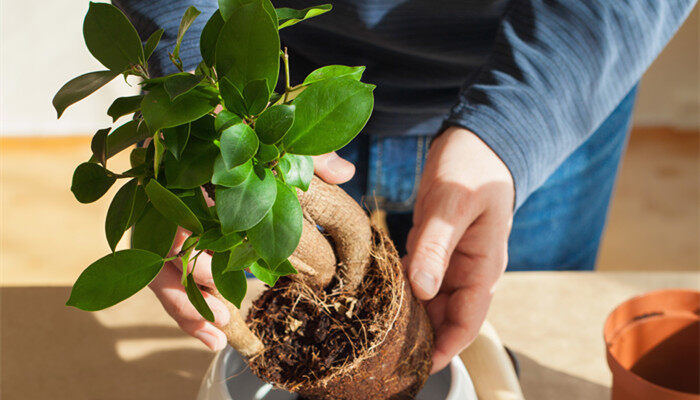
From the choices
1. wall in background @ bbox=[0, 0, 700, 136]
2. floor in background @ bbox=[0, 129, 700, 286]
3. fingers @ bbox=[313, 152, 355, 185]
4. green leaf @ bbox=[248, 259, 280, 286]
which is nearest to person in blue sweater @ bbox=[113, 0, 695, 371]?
fingers @ bbox=[313, 152, 355, 185]

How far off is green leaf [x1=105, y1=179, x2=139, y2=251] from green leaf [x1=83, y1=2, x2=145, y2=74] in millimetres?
75

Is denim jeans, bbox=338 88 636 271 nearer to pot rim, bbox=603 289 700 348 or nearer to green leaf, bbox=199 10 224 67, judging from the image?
pot rim, bbox=603 289 700 348

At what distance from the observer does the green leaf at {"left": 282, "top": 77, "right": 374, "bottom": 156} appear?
34 centimetres

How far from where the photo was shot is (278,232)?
0.34 meters

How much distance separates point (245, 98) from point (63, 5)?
2.47m

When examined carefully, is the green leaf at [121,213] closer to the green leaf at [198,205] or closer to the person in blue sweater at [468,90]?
the green leaf at [198,205]

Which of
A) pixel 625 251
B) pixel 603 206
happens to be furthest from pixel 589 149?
pixel 625 251

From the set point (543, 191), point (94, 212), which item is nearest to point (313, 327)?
point (543, 191)

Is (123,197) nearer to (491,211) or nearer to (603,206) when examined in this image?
(491,211)

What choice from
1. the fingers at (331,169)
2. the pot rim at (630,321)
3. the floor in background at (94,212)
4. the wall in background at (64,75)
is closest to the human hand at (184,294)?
the fingers at (331,169)

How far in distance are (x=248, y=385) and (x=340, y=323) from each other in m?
0.11

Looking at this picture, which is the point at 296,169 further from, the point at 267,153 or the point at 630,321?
the point at 630,321

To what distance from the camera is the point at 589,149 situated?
961mm

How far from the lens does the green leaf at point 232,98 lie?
318 millimetres
